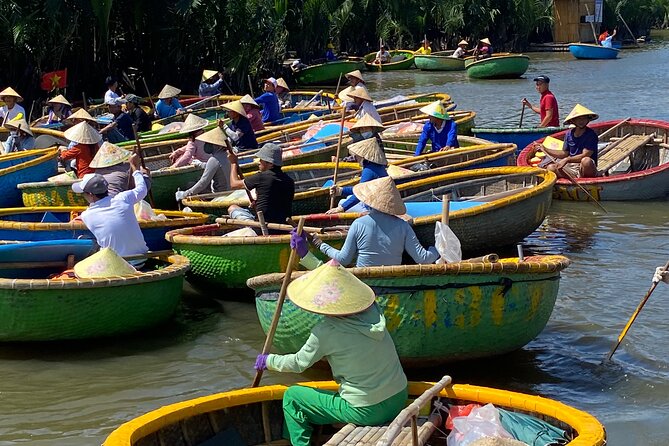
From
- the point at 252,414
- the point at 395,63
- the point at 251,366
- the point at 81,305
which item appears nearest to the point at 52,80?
the point at 81,305

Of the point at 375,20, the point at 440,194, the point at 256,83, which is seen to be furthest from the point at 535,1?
the point at 440,194

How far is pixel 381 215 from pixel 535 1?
1501 inches

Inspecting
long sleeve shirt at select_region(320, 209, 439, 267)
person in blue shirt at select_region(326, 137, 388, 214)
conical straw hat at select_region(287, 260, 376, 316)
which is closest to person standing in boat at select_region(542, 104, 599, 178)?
person in blue shirt at select_region(326, 137, 388, 214)

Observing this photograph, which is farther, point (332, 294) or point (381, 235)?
point (381, 235)

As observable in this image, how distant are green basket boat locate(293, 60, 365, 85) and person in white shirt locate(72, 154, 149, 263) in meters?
23.3

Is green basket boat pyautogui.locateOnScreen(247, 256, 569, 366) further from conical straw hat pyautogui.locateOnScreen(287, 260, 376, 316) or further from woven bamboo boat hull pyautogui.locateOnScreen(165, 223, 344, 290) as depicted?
woven bamboo boat hull pyautogui.locateOnScreen(165, 223, 344, 290)

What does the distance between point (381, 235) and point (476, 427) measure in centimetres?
208

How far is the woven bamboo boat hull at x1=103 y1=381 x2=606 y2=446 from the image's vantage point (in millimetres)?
5566

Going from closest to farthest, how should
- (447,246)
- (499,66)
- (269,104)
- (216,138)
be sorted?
1. (447,246)
2. (216,138)
3. (269,104)
4. (499,66)

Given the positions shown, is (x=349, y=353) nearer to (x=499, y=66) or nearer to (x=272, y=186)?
(x=272, y=186)

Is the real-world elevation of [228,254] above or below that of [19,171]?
below

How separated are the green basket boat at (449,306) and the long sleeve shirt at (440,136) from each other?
5698 mm

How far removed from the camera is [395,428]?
4918mm

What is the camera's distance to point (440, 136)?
13.2 m
